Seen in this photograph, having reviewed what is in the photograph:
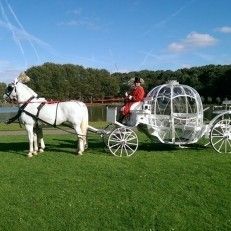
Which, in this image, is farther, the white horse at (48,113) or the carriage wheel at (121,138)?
the white horse at (48,113)

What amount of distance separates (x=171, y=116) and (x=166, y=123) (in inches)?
13.1

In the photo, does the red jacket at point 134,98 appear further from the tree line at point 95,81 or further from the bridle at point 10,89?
the tree line at point 95,81

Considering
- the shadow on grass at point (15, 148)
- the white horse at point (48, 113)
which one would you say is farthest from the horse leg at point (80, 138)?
the shadow on grass at point (15, 148)

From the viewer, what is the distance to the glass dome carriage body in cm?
1566

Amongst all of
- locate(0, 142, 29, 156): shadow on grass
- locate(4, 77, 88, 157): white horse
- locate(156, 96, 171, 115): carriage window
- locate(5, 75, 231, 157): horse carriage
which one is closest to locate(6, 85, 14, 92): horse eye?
locate(4, 77, 88, 157): white horse

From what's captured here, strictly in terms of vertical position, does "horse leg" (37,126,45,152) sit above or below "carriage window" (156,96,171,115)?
below

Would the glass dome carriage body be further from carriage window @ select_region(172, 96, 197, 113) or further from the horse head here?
the horse head

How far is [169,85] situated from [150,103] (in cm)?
88

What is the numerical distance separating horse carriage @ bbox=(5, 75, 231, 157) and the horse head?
→ 4 cm

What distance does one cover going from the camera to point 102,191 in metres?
11.3

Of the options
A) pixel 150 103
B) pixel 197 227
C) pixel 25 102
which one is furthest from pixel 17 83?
pixel 197 227

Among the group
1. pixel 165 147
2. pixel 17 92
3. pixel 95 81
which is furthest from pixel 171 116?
pixel 95 81

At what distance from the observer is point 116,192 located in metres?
11.2

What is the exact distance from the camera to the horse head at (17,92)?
54.1 feet
